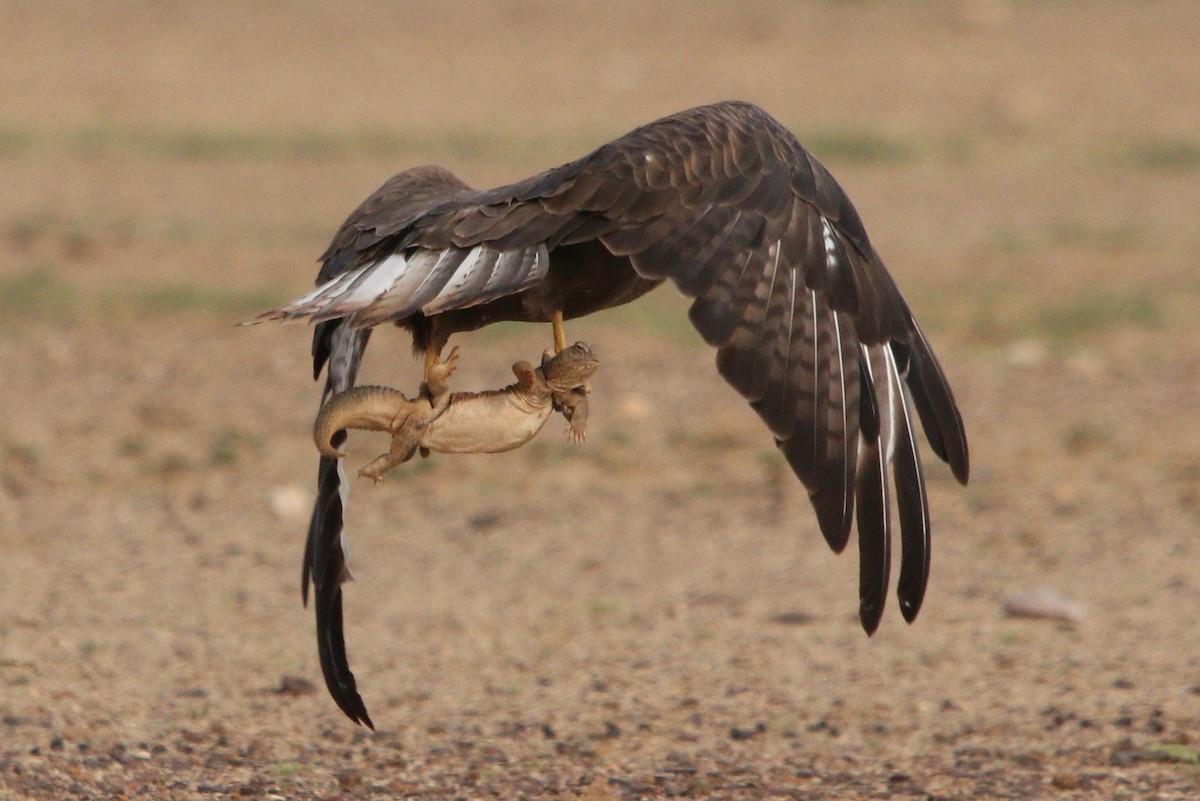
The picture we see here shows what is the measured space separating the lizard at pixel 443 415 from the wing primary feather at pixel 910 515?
2.56 feet

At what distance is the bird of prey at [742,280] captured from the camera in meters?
4.55

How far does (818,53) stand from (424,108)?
4.61 m

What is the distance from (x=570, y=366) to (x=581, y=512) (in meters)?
4.12

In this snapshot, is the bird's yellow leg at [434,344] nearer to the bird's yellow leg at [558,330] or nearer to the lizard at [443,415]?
the lizard at [443,415]

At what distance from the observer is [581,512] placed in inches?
356

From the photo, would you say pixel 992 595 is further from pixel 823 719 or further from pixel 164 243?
pixel 164 243

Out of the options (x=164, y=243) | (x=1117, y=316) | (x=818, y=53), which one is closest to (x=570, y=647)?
(x=1117, y=316)

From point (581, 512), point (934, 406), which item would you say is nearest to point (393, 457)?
point (934, 406)

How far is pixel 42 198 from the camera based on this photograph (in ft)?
53.2

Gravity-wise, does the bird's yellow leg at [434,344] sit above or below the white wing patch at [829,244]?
below

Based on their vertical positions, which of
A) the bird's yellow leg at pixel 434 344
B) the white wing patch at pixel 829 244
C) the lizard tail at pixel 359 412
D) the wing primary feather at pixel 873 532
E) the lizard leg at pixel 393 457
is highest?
the white wing patch at pixel 829 244

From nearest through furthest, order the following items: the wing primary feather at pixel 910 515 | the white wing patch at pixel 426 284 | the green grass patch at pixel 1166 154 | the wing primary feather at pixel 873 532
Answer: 1. the white wing patch at pixel 426 284
2. the wing primary feather at pixel 873 532
3. the wing primary feather at pixel 910 515
4. the green grass patch at pixel 1166 154

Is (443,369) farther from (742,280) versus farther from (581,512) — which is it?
(581,512)

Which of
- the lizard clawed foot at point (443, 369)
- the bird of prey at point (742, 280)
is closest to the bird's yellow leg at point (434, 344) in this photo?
the bird of prey at point (742, 280)
